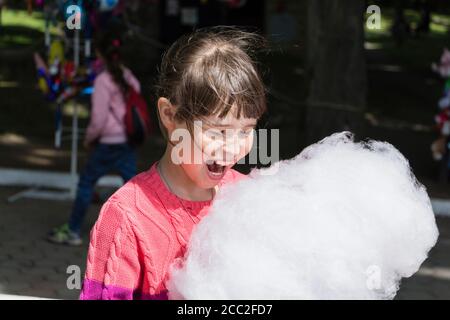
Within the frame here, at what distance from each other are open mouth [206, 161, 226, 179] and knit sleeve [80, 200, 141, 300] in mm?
220

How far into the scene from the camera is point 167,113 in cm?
206

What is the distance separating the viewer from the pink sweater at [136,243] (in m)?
1.93

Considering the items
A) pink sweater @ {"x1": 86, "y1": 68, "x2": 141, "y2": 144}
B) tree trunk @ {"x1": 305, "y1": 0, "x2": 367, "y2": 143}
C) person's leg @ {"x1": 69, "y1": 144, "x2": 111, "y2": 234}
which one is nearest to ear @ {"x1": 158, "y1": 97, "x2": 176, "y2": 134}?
pink sweater @ {"x1": 86, "y1": 68, "x2": 141, "y2": 144}

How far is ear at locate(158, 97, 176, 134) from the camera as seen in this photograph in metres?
2.04

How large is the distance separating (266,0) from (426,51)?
6.20 m

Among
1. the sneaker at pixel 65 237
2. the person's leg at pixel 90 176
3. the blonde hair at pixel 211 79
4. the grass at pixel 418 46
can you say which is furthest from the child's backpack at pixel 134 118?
the grass at pixel 418 46

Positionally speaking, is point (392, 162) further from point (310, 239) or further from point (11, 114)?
point (11, 114)

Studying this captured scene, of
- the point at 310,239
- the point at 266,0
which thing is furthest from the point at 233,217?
the point at 266,0

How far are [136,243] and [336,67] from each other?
543 cm

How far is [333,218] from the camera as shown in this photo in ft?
5.90

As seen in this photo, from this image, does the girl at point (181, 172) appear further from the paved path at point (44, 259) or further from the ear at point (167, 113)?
the paved path at point (44, 259)

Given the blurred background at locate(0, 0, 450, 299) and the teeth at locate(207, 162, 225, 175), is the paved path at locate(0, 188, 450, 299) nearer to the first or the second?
the blurred background at locate(0, 0, 450, 299)

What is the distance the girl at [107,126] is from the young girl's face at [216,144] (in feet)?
12.9

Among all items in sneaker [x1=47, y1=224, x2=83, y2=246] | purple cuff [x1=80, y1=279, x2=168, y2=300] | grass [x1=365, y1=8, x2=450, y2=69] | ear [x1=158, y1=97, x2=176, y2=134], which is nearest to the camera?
purple cuff [x1=80, y1=279, x2=168, y2=300]
